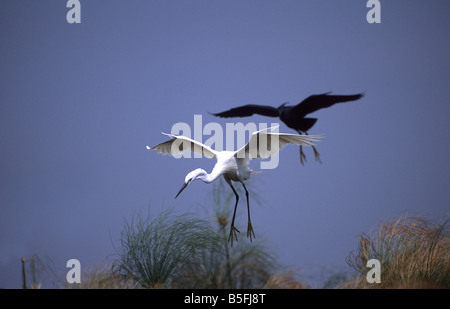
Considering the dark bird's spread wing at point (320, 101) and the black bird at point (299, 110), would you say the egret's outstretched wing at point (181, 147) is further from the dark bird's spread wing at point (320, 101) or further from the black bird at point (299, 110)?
the dark bird's spread wing at point (320, 101)

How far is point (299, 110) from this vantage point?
13.3 feet

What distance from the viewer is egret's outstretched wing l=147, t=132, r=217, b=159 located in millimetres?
4477

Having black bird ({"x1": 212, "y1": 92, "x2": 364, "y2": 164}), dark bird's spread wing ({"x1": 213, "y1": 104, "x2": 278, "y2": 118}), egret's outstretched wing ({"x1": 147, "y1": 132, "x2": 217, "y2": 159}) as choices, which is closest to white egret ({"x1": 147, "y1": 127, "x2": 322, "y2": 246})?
egret's outstretched wing ({"x1": 147, "y1": 132, "x2": 217, "y2": 159})

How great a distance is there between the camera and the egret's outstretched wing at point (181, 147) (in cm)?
448

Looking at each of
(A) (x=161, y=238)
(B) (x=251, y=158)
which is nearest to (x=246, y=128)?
(B) (x=251, y=158)

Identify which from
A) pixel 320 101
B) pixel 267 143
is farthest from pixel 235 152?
pixel 320 101

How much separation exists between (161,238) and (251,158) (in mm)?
1148

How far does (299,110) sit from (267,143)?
1.48ft

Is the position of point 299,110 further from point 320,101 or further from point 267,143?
point 267,143

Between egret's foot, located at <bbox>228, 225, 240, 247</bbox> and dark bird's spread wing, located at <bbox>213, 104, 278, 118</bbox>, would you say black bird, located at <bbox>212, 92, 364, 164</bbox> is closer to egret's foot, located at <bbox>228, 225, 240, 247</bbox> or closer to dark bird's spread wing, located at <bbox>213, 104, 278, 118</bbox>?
dark bird's spread wing, located at <bbox>213, 104, 278, 118</bbox>
